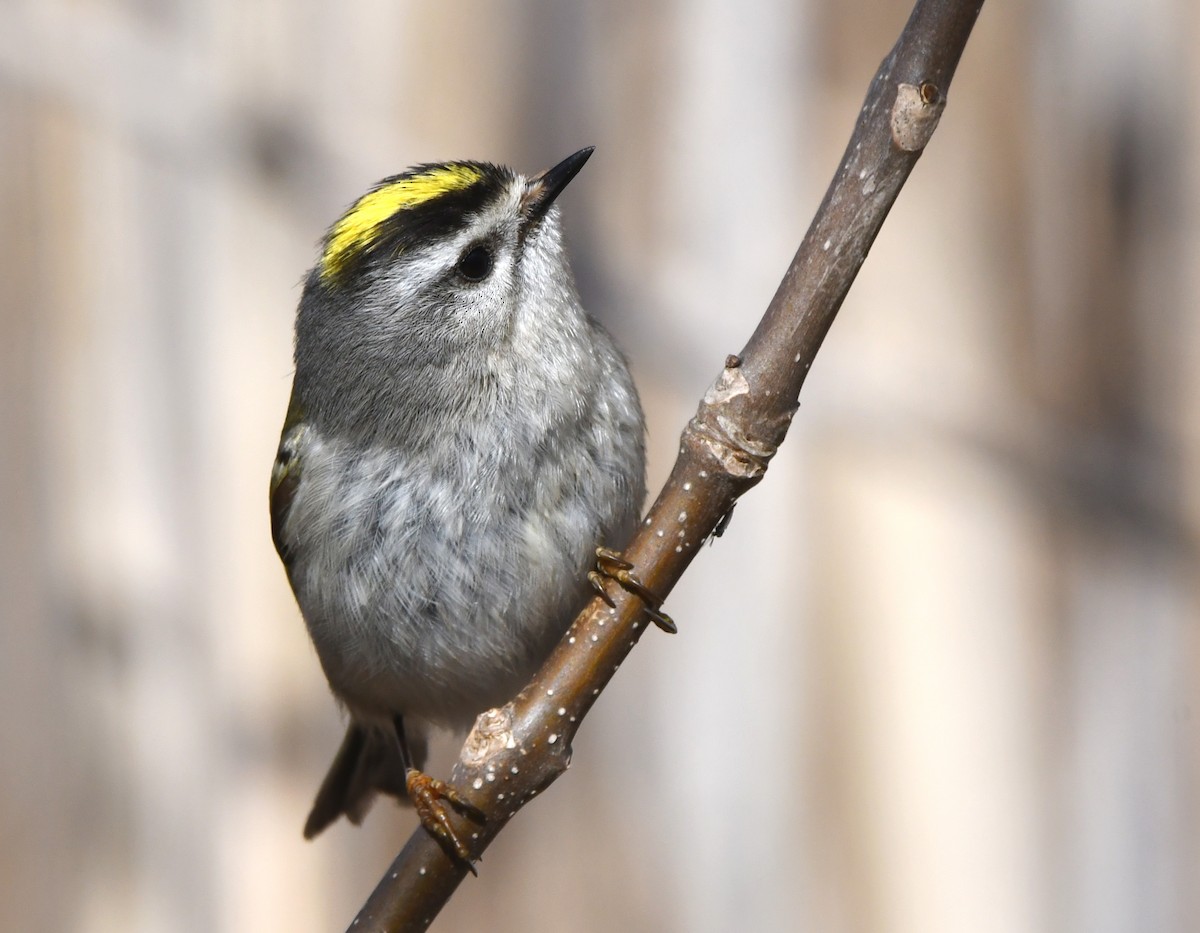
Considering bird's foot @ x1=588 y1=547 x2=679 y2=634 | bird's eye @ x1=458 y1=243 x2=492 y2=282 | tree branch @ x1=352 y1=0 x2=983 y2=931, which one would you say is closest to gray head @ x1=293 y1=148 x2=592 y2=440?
bird's eye @ x1=458 y1=243 x2=492 y2=282

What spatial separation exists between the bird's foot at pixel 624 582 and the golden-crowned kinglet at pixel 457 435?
9 centimetres

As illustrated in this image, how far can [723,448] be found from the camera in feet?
3.35

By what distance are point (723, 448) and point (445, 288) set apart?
0.53 metres

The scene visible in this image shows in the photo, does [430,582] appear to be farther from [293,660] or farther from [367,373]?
[293,660]

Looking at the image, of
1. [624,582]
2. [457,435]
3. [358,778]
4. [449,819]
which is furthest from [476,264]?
[358,778]

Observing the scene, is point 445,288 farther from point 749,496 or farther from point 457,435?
point 749,496

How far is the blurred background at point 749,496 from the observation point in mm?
1923

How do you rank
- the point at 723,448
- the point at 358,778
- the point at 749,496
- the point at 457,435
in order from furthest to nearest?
1. the point at 749,496
2. the point at 358,778
3. the point at 457,435
4. the point at 723,448

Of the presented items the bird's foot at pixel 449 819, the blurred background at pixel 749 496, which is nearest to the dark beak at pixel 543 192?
the blurred background at pixel 749 496

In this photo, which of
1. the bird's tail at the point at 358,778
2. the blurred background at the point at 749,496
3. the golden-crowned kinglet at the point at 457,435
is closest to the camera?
the golden-crowned kinglet at the point at 457,435

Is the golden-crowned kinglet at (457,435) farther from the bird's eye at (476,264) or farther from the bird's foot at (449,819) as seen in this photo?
the bird's foot at (449,819)

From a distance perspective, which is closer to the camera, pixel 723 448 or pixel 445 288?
pixel 723 448

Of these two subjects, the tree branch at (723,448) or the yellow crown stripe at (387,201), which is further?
the yellow crown stripe at (387,201)

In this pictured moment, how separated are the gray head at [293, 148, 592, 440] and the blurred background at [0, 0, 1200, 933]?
0.53 meters
